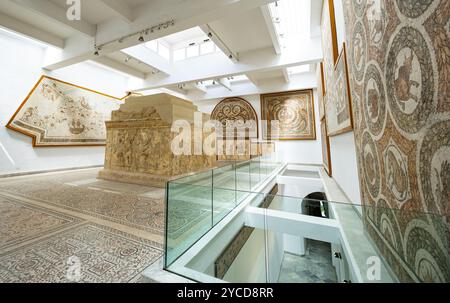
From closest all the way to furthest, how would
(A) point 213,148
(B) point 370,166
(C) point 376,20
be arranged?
1. (C) point 376,20
2. (B) point 370,166
3. (A) point 213,148

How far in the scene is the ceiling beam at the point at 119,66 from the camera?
658cm

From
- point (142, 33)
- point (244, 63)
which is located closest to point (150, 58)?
point (142, 33)

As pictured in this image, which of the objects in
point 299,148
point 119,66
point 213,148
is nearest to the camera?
point 213,148

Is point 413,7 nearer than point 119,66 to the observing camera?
Yes

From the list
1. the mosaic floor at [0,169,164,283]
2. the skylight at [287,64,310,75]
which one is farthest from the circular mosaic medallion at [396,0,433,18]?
the skylight at [287,64,310,75]

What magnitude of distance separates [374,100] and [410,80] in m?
0.52

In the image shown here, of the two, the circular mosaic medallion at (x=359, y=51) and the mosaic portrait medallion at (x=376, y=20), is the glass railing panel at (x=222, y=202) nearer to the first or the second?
the circular mosaic medallion at (x=359, y=51)

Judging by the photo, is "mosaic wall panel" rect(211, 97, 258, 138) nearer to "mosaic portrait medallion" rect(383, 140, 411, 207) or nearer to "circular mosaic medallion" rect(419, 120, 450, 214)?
"mosaic portrait medallion" rect(383, 140, 411, 207)

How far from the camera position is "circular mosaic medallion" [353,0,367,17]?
59.4 inches

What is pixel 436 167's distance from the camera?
0.81 m

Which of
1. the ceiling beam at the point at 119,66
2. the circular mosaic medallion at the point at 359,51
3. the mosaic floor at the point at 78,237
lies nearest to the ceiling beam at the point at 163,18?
the ceiling beam at the point at 119,66

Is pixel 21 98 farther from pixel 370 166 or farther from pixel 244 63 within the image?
→ pixel 370 166

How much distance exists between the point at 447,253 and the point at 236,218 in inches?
87.2

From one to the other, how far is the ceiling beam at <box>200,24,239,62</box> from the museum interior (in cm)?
6
